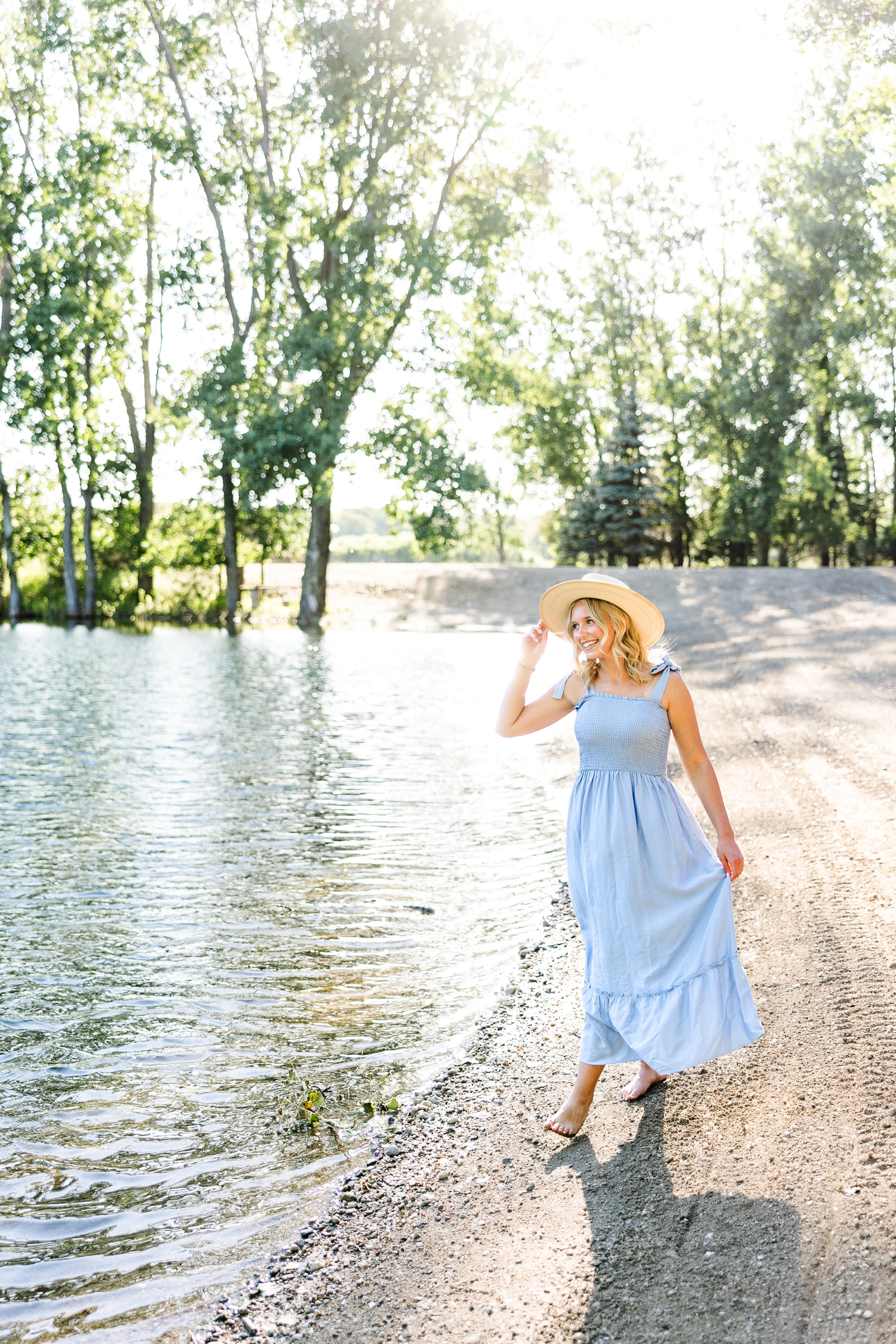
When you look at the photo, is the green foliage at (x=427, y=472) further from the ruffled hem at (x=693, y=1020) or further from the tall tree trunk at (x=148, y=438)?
the ruffled hem at (x=693, y=1020)

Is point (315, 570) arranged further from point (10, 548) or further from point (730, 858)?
point (730, 858)

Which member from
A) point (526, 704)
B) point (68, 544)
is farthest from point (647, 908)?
point (68, 544)

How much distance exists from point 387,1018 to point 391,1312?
241 centimetres

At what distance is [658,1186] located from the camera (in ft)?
12.4

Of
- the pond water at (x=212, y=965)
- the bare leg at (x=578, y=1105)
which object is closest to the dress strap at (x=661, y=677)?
the bare leg at (x=578, y=1105)

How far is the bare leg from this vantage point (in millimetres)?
4273

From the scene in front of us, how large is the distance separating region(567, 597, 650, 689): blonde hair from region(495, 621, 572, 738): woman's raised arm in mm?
188

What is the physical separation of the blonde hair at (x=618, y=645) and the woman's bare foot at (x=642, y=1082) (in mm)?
1537

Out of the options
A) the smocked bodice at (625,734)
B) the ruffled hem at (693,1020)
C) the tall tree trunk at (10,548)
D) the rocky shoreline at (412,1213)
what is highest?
the tall tree trunk at (10,548)

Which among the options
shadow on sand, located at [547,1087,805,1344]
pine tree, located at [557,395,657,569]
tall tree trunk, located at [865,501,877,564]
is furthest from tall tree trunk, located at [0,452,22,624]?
shadow on sand, located at [547,1087,805,1344]

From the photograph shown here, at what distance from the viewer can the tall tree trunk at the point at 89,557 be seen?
44.9m

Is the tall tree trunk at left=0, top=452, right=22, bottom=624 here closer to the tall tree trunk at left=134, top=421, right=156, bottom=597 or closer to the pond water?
the tall tree trunk at left=134, top=421, right=156, bottom=597

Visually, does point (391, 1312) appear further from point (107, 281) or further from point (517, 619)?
point (107, 281)

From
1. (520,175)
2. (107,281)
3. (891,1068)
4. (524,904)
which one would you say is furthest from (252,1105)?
(107,281)
